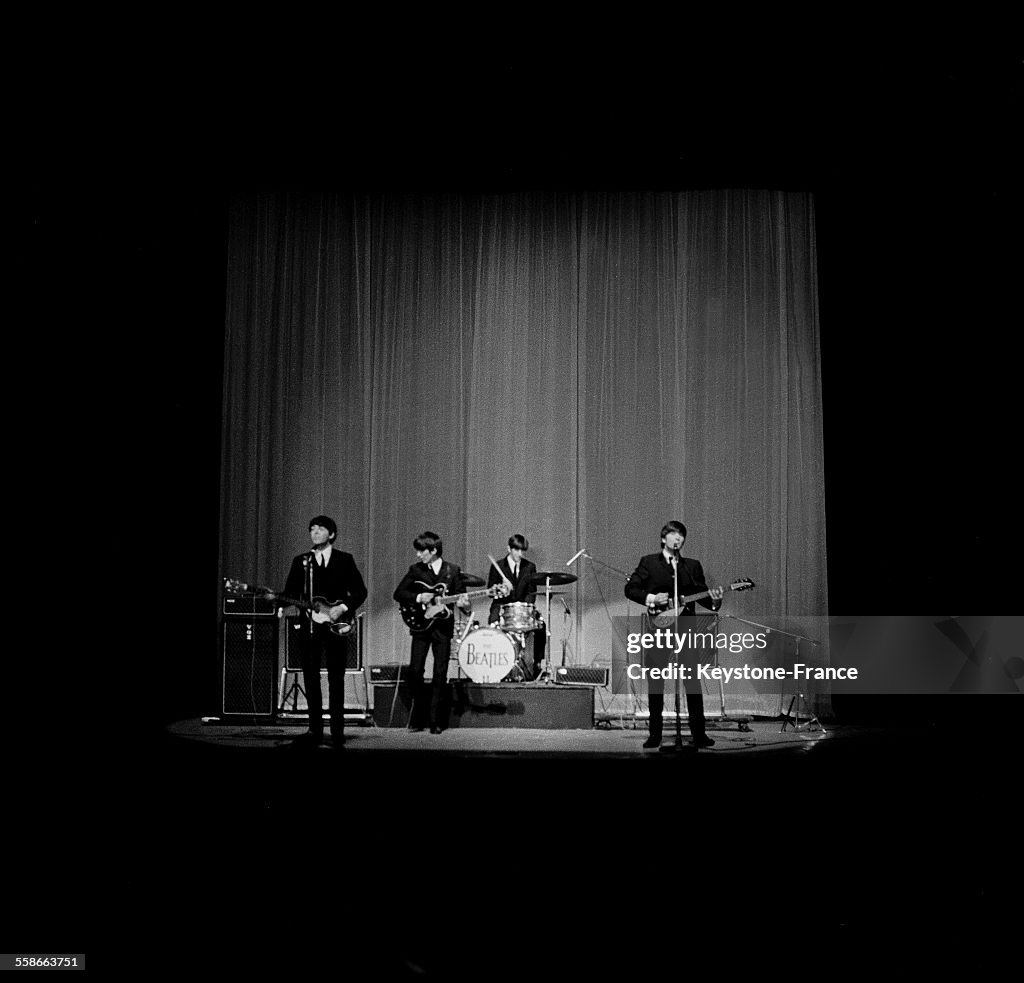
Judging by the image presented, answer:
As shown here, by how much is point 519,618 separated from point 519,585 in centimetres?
41

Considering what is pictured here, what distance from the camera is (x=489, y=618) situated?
967 cm

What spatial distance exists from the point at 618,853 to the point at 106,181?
5790mm

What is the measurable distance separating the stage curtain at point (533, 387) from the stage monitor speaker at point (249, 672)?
1492mm

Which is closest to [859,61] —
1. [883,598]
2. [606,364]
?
[606,364]

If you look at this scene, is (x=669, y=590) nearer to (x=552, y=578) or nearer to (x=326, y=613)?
(x=552, y=578)

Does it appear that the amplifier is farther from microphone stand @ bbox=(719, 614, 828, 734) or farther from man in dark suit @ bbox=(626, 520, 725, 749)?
microphone stand @ bbox=(719, 614, 828, 734)

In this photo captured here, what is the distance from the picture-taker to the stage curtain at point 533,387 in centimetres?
1062

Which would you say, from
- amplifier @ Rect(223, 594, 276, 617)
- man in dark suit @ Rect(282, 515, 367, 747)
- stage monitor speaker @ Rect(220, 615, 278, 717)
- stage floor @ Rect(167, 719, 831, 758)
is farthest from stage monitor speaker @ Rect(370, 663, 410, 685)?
man in dark suit @ Rect(282, 515, 367, 747)

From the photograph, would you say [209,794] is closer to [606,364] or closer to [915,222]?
[606,364]

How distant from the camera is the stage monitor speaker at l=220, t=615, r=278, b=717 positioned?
9133mm

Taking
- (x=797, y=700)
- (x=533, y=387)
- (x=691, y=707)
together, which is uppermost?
(x=533, y=387)

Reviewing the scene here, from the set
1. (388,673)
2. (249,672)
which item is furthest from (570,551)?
(249,672)

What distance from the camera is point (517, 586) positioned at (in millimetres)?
9578

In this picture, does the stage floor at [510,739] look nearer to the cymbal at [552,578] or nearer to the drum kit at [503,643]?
the drum kit at [503,643]
